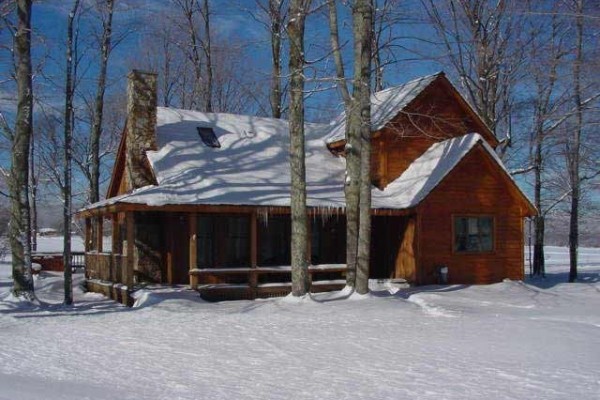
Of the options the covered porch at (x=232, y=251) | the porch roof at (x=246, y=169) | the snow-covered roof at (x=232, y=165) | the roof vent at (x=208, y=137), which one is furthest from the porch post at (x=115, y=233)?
the roof vent at (x=208, y=137)

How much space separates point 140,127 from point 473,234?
10.3 metres

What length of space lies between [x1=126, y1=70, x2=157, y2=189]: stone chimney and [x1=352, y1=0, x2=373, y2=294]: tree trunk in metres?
6.57

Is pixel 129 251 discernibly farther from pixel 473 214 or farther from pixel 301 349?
pixel 473 214

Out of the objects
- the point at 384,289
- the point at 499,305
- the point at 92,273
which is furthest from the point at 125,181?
the point at 499,305

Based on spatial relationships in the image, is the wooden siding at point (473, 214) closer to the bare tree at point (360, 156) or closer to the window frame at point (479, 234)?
the window frame at point (479, 234)

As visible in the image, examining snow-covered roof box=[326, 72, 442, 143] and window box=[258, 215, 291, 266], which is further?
snow-covered roof box=[326, 72, 442, 143]

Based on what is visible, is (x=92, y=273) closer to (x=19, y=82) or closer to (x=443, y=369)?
(x=19, y=82)

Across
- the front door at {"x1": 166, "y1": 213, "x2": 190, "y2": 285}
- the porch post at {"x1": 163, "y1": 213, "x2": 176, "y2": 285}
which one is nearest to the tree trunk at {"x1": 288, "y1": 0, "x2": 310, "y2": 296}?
the front door at {"x1": 166, "y1": 213, "x2": 190, "y2": 285}

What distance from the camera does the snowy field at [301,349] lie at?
6820mm

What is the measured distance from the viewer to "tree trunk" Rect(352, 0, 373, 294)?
592 inches

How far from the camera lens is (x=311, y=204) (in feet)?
55.7

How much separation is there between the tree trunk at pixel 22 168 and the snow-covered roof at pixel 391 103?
383 inches

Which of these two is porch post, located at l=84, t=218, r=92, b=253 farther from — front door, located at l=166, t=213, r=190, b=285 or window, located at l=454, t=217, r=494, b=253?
window, located at l=454, t=217, r=494, b=253

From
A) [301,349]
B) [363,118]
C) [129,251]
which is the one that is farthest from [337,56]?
[301,349]
